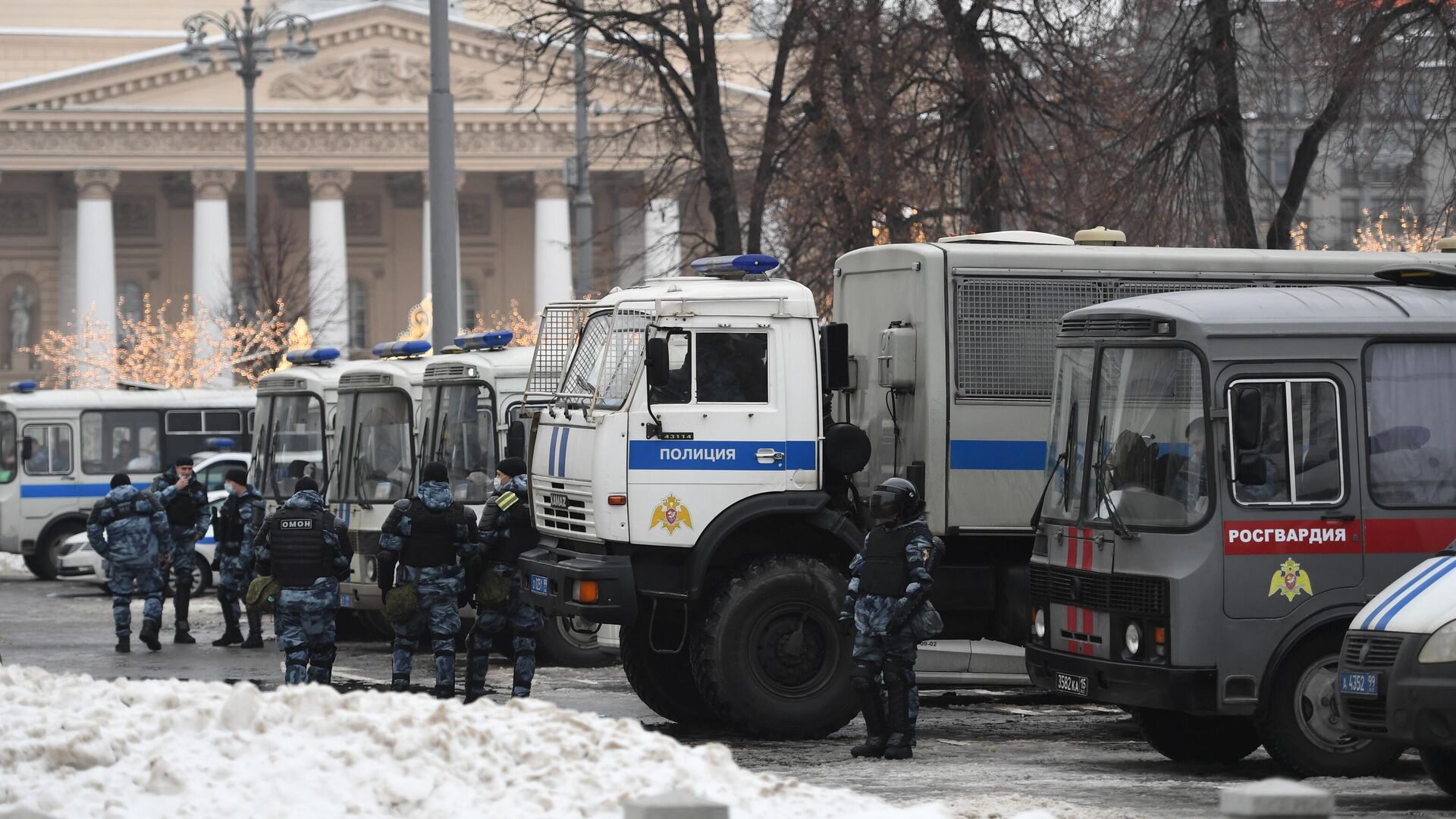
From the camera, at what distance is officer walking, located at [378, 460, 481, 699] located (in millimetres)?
14852

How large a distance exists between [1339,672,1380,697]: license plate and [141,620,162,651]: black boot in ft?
44.2

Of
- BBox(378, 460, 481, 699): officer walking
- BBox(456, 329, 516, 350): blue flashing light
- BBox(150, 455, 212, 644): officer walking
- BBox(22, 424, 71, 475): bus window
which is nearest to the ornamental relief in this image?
BBox(22, 424, 71, 475): bus window

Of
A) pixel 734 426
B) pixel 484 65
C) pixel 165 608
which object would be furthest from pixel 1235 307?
pixel 484 65

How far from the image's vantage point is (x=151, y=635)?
68.6 ft

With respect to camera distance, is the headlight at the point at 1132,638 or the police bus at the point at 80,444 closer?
the headlight at the point at 1132,638

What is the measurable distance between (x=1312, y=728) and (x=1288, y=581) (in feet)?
2.61

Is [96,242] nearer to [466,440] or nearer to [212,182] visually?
[212,182]

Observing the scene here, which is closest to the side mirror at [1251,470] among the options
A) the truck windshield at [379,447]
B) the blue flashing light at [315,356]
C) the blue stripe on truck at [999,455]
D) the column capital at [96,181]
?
the blue stripe on truck at [999,455]

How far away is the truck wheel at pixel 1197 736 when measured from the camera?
1242 cm

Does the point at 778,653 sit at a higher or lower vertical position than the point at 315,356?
lower

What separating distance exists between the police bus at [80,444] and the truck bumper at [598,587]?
63.6 feet

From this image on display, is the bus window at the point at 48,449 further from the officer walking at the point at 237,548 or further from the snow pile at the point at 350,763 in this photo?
the snow pile at the point at 350,763

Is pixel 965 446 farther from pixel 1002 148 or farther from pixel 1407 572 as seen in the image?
pixel 1002 148

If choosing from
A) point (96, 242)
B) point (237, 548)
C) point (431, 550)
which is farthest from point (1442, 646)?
point (96, 242)
